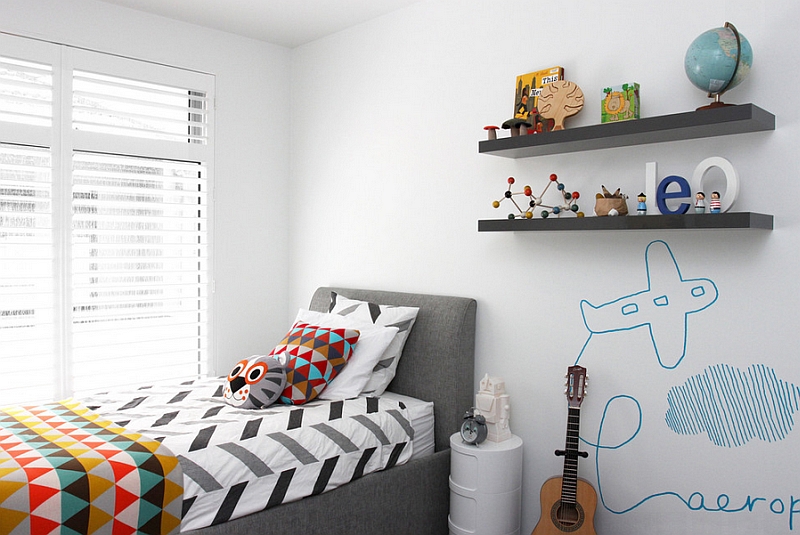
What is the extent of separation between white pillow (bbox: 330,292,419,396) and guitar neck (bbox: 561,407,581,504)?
86 cm

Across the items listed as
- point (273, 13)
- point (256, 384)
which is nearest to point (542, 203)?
point (256, 384)

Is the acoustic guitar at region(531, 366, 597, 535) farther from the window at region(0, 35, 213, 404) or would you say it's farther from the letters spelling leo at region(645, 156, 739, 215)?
the window at region(0, 35, 213, 404)

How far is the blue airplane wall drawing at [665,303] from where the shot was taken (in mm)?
2137

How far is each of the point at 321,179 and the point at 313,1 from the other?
3.22 ft

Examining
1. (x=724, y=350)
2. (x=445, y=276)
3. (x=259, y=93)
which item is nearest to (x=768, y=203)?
(x=724, y=350)

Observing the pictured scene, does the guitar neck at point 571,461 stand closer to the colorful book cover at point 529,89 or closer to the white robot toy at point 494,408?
the white robot toy at point 494,408

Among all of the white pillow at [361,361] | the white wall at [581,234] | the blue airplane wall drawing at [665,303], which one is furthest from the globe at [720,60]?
the white pillow at [361,361]

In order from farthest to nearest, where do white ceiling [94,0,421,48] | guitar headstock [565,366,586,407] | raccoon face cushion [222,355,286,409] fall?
white ceiling [94,0,421,48] → raccoon face cushion [222,355,286,409] → guitar headstock [565,366,586,407]

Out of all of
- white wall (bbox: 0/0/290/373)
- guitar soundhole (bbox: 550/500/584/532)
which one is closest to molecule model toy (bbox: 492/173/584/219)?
guitar soundhole (bbox: 550/500/584/532)

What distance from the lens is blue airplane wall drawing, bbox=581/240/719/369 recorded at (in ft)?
7.01

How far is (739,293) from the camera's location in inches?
80.0

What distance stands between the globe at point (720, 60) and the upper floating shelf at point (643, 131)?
3.2 inches

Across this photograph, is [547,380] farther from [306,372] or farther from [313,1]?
[313,1]

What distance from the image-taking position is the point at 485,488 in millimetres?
2406
